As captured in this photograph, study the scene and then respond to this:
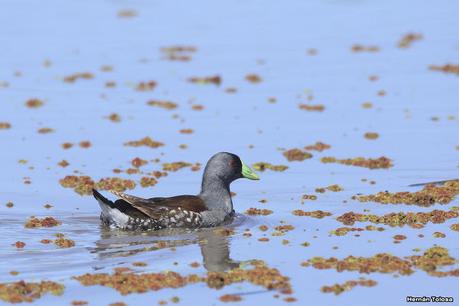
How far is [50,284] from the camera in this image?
12.6 m

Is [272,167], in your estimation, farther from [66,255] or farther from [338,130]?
[66,255]

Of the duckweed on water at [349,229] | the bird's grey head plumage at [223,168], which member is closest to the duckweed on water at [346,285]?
the duckweed on water at [349,229]

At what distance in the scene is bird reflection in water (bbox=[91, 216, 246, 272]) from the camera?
14094 mm

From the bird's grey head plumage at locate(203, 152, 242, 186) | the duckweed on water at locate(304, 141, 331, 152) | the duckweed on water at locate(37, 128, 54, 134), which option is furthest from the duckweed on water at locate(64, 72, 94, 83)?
the bird's grey head plumage at locate(203, 152, 242, 186)

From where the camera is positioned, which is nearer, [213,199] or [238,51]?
[213,199]

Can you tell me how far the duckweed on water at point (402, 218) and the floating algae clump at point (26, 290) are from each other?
4837 millimetres

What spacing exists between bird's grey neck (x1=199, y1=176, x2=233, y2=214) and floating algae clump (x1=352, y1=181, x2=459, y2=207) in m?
1.91

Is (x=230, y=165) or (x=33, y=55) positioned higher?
(x=33, y=55)

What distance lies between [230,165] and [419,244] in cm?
370

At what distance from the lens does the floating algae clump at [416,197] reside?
17000 millimetres

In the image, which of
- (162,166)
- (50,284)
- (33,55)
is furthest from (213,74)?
(50,284)

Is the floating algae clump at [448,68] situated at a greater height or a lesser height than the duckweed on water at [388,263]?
greater

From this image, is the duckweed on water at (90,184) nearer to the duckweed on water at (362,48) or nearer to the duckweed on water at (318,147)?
the duckweed on water at (318,147)

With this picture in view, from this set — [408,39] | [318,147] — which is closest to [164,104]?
[318,147]
